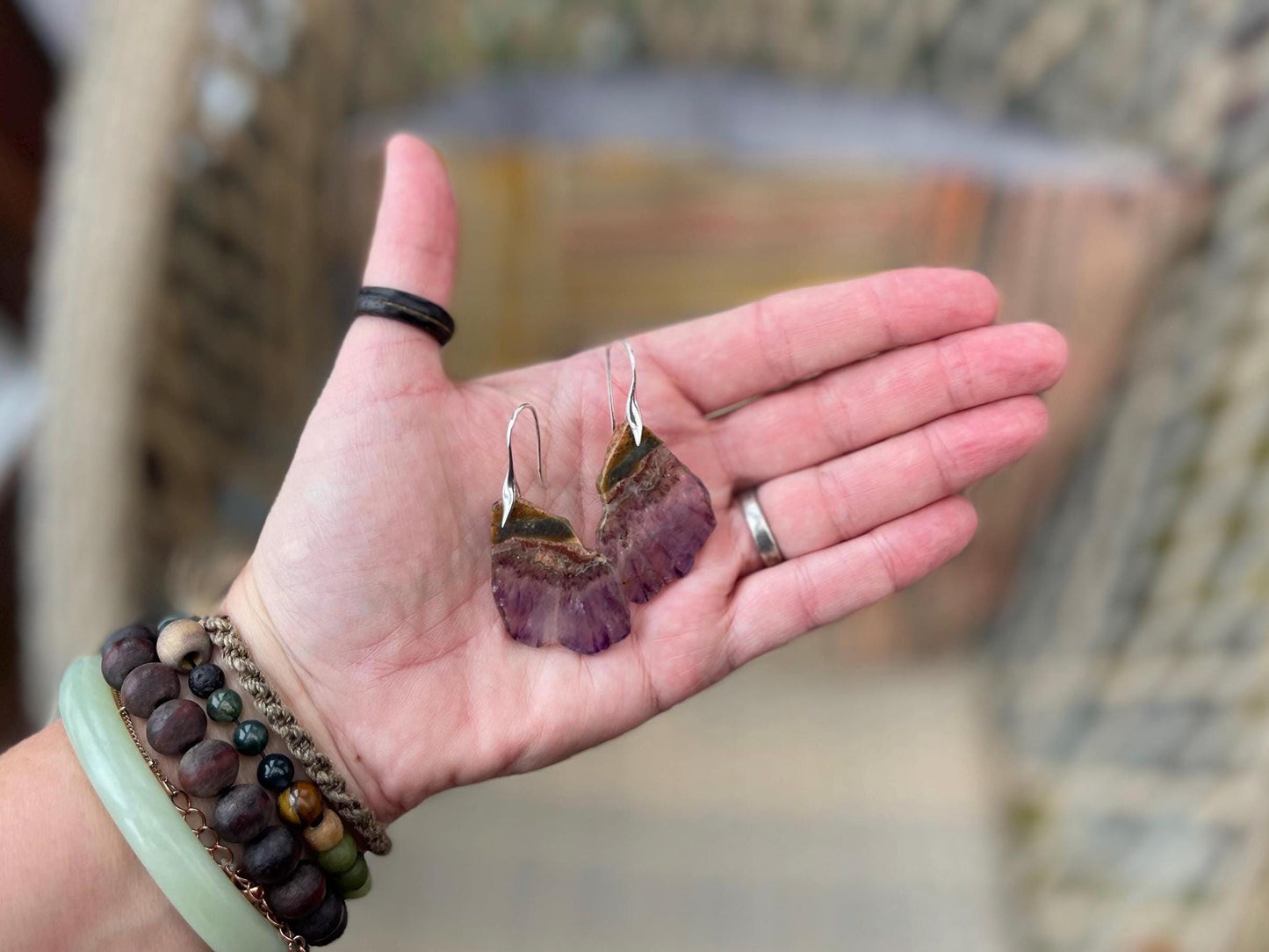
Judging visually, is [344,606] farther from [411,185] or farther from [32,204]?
[32,204]

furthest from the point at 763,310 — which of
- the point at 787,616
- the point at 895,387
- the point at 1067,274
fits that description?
the point at 1067,274

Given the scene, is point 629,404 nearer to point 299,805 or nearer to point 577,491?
point 577,491

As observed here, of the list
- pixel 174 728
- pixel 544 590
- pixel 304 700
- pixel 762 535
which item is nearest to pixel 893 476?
pixel 762 535

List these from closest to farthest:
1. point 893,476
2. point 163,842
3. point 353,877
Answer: point 163,842
point 353,877
point 893,476

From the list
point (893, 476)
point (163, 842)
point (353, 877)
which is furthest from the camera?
point (893, 476)

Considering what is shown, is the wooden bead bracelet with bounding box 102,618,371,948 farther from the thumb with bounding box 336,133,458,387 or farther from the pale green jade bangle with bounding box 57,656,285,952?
the thumb with bounding box 336,133,458,387

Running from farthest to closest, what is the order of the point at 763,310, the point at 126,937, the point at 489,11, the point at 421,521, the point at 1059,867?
the point at 489,11 → the point at 1059,867 → the point at 763,310 → the point at 421,521 → the point at 126,937

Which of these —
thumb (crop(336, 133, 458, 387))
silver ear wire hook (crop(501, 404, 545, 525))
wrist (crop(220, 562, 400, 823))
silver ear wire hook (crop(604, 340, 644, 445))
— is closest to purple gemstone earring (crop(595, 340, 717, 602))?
silver ear wire hook (crop(604, 340, 644, 445))
